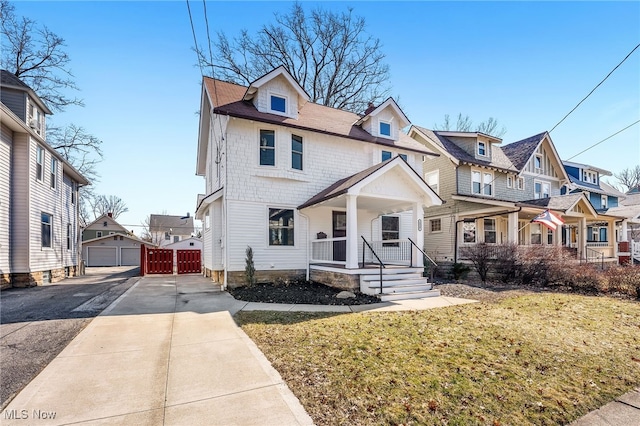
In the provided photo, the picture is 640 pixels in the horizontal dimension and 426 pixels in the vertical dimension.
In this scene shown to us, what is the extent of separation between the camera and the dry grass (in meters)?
3.15

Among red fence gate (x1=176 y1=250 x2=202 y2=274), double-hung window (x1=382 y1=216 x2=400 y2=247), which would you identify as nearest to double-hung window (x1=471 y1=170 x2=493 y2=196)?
double-hung window (x1=382 y1=216 x2=400 y2=247)

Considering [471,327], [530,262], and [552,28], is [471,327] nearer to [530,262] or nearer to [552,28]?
[530,262]

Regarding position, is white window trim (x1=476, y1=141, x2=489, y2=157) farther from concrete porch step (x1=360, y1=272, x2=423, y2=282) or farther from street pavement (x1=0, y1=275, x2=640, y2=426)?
street pavement (x1=0, y1=275, x2=640, y2=426)

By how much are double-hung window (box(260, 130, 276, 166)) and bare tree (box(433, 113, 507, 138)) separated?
2611cm

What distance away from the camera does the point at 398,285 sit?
10.1 meters

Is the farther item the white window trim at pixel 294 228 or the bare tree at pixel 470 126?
the bare tree at pixel 470 126

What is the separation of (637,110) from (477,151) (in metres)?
10.6

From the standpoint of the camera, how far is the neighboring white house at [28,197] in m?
11.6

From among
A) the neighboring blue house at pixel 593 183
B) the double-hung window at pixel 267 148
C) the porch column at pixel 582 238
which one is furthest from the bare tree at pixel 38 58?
the neighboring blue house at pixel 593 183

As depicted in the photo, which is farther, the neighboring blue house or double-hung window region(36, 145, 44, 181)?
the neighboring blue house

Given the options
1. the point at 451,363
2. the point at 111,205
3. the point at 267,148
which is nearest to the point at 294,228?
the point at 267,148

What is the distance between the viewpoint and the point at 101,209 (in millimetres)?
59469

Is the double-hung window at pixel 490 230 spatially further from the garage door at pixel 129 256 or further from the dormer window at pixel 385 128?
the garage door at pixel 129 256

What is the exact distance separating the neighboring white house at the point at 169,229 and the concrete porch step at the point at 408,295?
53.6m
